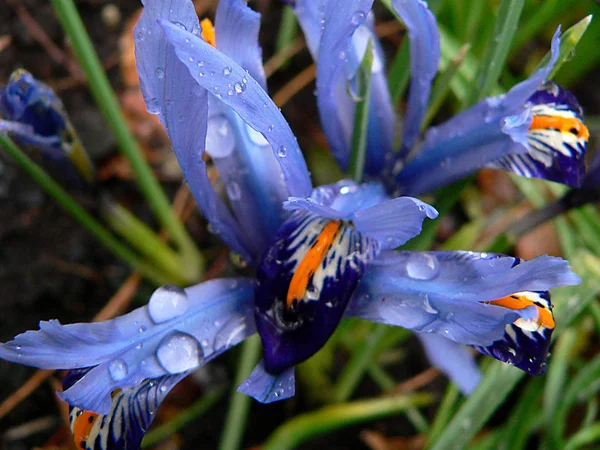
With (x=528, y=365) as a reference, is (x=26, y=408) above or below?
below

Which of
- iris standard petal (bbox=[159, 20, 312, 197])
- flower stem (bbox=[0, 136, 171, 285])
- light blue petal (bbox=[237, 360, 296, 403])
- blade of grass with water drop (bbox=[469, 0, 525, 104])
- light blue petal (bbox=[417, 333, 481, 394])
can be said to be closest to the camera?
iris standard petal (bbox=[159, 20, 312, 197])

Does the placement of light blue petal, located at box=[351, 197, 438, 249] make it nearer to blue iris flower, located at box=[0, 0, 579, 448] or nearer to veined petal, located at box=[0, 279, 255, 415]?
blue iris flower, located at box=[0, 0, 579, 448]

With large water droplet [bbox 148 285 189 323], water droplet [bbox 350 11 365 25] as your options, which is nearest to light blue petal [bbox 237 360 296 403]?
large water droplet [bbox 148 285 189 323]

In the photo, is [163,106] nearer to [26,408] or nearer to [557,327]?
[557,327]

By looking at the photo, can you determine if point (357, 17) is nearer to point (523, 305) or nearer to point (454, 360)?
point (523, 305)

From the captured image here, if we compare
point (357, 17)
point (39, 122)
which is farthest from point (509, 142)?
point (39, 122)

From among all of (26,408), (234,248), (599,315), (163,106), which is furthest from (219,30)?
(26,408)
